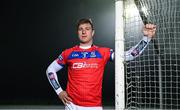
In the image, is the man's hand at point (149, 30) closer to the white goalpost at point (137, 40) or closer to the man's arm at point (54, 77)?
the white goalpost at point (137, 40)

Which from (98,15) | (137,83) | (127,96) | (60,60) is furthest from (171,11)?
(98,15)

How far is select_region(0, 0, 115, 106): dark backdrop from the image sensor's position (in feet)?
10.9

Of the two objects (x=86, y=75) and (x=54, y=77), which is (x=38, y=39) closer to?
(x=54, y=77)

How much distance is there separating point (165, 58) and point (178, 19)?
292mm

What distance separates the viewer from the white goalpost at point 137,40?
161cm

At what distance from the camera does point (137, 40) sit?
6.95 feet

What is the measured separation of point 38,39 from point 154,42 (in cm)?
178

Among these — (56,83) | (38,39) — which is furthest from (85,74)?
(38,39)

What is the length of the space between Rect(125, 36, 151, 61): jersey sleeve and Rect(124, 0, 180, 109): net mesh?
0.03 meters

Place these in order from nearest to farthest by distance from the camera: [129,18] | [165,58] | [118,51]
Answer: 1. [118,51]
2. [129,18]
3. [165,58]

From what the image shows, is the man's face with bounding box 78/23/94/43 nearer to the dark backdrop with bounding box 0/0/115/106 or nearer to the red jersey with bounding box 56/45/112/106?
the red jersey with bounding box 56/45/112/106

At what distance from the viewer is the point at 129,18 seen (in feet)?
5.66

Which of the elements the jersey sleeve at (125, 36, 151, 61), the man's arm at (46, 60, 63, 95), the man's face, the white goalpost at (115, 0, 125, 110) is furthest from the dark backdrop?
the white goalpost at (115, 0, 125, 110)

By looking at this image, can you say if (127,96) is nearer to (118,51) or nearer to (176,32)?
(118,51)
